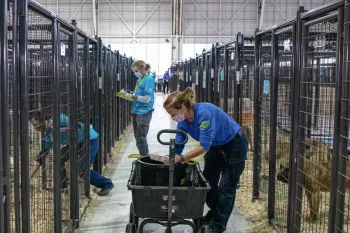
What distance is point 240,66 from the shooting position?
5.83 m

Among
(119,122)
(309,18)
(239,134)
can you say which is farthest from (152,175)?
(119,122)

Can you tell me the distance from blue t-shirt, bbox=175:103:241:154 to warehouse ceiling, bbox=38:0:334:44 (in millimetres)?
21409

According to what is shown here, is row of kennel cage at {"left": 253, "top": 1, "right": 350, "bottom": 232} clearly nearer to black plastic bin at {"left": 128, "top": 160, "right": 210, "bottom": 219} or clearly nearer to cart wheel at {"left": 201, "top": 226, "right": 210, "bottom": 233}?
cart wheel at {"left": 201, "top": 226, "right": 210, "bottom": 233}

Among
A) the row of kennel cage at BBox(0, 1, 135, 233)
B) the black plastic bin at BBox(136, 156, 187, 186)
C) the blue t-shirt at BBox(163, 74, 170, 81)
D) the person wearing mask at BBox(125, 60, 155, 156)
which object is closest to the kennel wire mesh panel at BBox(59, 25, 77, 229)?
the row of kennel cage at BBox(0, 1, 135, 233)

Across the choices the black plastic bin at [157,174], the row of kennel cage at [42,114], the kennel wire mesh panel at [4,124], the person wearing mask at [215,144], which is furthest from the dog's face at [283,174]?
the kennel wire mesh panel at [4,124]

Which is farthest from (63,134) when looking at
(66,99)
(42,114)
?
(42,114)

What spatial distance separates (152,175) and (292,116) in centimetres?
136

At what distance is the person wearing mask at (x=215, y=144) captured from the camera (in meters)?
3.79

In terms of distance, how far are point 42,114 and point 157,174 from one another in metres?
1.16

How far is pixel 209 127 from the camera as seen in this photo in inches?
149

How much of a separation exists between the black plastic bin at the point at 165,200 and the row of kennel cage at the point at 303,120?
94 centimetres

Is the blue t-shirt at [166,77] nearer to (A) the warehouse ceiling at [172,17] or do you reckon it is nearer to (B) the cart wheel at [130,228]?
(A) the warehouse ceiling at [172,17]

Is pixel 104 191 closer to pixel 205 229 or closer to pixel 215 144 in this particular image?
pixel 215 144

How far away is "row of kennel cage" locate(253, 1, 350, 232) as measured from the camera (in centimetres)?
284
